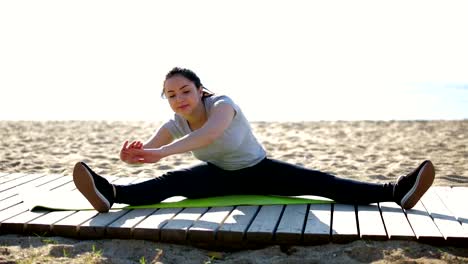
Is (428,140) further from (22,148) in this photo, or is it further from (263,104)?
(263,104)

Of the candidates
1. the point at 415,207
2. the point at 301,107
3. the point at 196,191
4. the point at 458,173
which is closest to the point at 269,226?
the point at 196,191

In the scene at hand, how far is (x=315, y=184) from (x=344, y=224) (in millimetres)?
499

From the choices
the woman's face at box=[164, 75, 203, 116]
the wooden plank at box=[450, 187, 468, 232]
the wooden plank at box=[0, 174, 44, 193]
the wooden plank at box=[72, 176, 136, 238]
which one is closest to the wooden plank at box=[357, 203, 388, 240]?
the wooden plank at box=[450, 187, 468, 232]

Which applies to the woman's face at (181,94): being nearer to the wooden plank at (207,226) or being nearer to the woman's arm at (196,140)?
the woman's arm at (196,140)

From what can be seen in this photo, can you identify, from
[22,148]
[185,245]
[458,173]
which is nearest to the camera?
[185,245]

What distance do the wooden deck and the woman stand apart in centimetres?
11

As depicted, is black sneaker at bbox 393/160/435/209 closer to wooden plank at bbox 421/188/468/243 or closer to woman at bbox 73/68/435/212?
woman at bbox 73/68/435/212

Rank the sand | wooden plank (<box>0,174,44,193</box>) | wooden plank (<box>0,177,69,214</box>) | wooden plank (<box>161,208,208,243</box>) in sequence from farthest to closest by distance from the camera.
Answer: wooden plank (<box>0,174,44,193</box>), wooden plank (<box>0,177,69,214</box>), wooden plank (<box>161,208,208,243</box>), the sand

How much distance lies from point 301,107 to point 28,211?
1725 centimetres

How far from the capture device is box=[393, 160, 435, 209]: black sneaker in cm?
369

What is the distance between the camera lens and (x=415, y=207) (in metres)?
4.04

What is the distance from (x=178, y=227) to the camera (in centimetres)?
351

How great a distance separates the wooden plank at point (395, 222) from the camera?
3.34 meters

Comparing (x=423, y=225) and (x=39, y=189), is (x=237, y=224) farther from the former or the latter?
(x=39, y=189)
